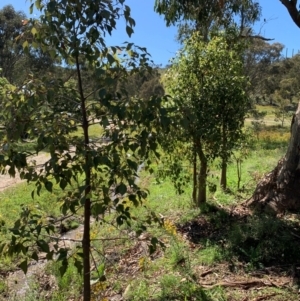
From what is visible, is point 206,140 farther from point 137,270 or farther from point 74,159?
point 74,159

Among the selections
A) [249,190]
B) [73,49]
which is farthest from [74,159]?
[249,190]

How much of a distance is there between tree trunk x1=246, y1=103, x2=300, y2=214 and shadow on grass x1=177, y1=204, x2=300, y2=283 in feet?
0.71

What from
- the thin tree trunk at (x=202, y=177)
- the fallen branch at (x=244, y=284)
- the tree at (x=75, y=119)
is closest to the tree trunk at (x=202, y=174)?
the thin tree trunk at (x=202, y=177)

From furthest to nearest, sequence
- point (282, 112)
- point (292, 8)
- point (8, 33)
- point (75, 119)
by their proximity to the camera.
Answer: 1. point (282, 112)
2. point (8, 33)
3. point (292, 8)
4. point (75, 119)

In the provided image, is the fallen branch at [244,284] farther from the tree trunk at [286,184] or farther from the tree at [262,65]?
the tree at [262,65]

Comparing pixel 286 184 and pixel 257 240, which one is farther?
pixel 286 184

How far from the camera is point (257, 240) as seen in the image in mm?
4840

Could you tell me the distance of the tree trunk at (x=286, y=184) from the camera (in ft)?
17.4

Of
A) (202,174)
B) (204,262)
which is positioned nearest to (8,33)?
(202,174)

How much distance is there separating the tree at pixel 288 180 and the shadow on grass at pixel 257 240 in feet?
0.74

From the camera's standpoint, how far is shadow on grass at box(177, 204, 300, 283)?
4441mm

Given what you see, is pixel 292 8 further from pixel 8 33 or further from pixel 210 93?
pixel 8 33

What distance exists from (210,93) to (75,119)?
150 inches

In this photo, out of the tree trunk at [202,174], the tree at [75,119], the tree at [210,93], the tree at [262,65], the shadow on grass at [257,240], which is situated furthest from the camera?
the tree at [262,65]
